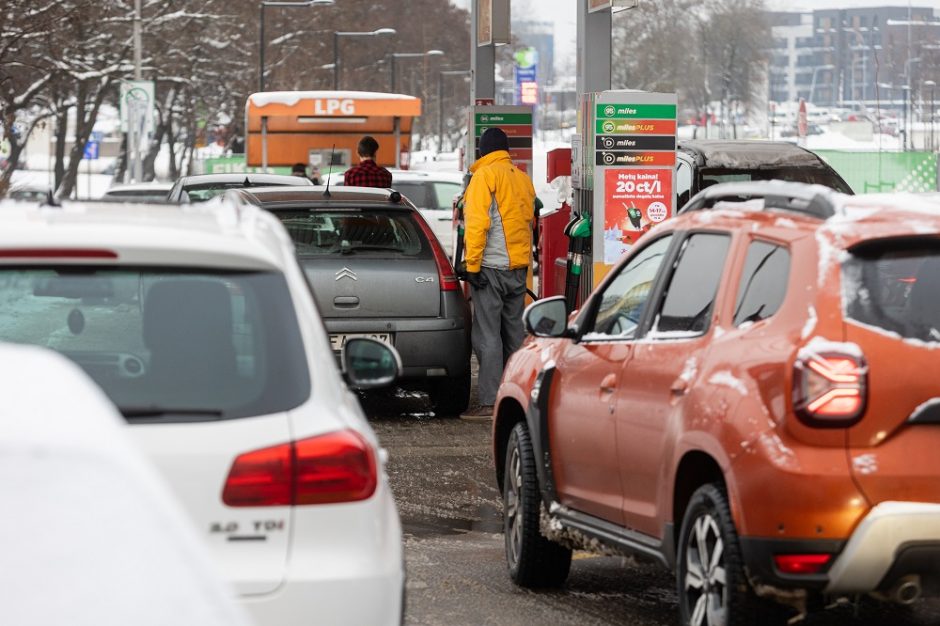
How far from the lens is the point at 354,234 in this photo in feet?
43.2

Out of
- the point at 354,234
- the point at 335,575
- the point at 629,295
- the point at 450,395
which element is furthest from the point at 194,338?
the point at 450,395

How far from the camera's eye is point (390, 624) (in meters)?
4.30

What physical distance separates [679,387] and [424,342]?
719cm

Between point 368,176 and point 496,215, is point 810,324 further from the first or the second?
point 368,176

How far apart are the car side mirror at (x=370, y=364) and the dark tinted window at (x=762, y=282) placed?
1.15m

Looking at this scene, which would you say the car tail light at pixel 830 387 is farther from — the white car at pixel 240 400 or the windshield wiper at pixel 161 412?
the windshield wiper at pixel 161 412

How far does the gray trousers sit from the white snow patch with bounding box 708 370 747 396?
7.92 meters

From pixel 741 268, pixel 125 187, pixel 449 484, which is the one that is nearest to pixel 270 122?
pixel 125 187

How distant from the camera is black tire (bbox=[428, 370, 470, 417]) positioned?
44.8 feet

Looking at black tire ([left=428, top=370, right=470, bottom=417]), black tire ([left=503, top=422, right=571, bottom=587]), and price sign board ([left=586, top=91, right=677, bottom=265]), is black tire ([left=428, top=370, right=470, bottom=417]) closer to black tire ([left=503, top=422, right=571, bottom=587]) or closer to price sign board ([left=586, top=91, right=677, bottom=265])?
price sign board ([left=586, top=91, right=677, bottom=265])

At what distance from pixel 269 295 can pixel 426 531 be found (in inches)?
190

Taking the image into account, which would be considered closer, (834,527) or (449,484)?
(834,527)

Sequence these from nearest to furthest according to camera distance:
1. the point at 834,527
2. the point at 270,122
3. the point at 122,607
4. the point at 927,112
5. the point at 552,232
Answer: the point at 122,607, the point at 834,527, the point at 552,232, the point at 270,122, the point at 927,112

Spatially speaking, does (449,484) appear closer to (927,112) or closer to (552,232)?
(552,232)
